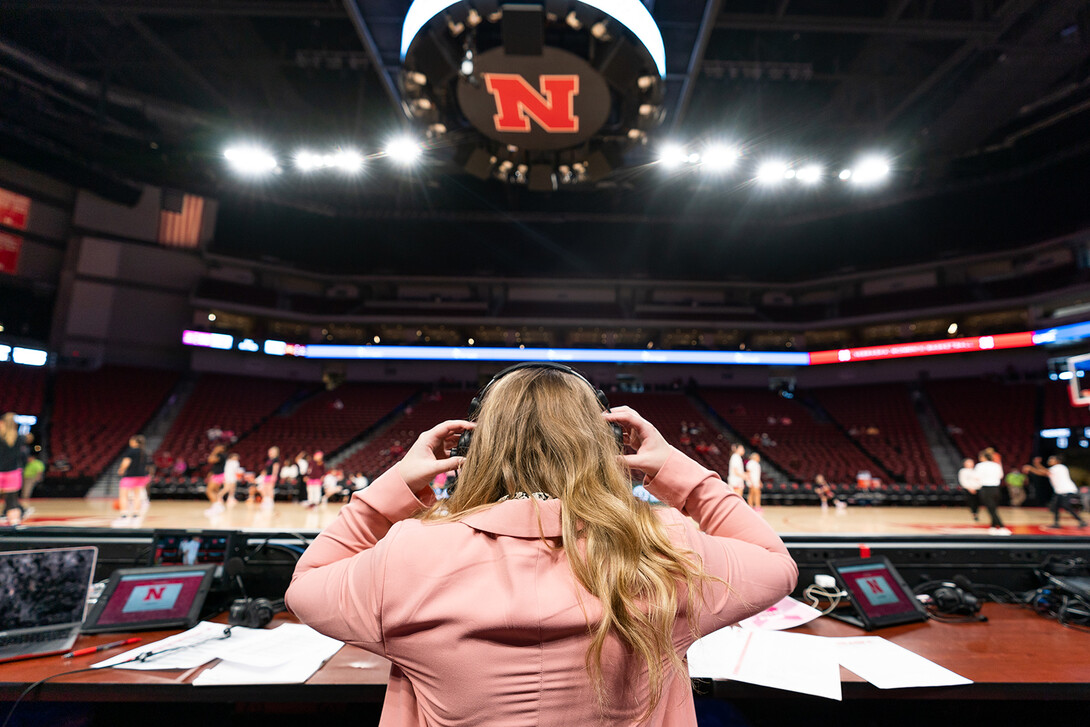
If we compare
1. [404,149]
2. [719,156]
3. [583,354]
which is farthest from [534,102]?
[583,354]

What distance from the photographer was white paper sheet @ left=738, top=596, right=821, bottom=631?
1.78 meters

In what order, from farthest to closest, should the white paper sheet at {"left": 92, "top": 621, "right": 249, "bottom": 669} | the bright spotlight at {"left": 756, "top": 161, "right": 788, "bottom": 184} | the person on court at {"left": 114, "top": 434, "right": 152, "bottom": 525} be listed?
the bright spotlight at {"left": 756, "top": 161, "right": 788, "bottom": 184}
the person on court at {"left": 114, "top": 434, "right": 152, "bottom": 525}
the white paper sheet at {"left": 92, "top": 621, "right": 249, "bottom": 669}

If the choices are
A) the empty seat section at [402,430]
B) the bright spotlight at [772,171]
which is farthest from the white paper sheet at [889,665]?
the bright spotlight at [772,171]

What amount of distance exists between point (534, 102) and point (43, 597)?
19.3ft

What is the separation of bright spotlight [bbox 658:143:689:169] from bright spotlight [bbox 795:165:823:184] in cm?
320

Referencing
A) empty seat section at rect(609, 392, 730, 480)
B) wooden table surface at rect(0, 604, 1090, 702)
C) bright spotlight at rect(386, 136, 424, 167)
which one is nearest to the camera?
wooden table surface at rect(0, 604, 1090, 702)

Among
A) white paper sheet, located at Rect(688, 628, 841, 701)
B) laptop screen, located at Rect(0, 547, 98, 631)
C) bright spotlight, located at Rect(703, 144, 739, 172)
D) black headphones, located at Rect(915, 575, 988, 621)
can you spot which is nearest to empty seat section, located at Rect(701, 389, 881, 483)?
bright spotlight, located at Rect(703, 144, 739, 172)

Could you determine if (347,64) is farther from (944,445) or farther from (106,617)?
(944,445)

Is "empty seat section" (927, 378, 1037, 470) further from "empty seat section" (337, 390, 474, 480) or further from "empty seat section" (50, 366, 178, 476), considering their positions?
"empty seat section" (50, 366, 178, 476)

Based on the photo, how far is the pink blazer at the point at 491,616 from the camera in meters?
0.74

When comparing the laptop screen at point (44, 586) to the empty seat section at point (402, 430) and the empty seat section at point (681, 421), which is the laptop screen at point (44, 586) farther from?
the empty seat section at point (681, 421)

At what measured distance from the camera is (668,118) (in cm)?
872

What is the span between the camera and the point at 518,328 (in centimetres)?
2008

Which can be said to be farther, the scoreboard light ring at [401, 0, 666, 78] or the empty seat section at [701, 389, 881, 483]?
the empty seat section at [701, 389, 881, 483]
